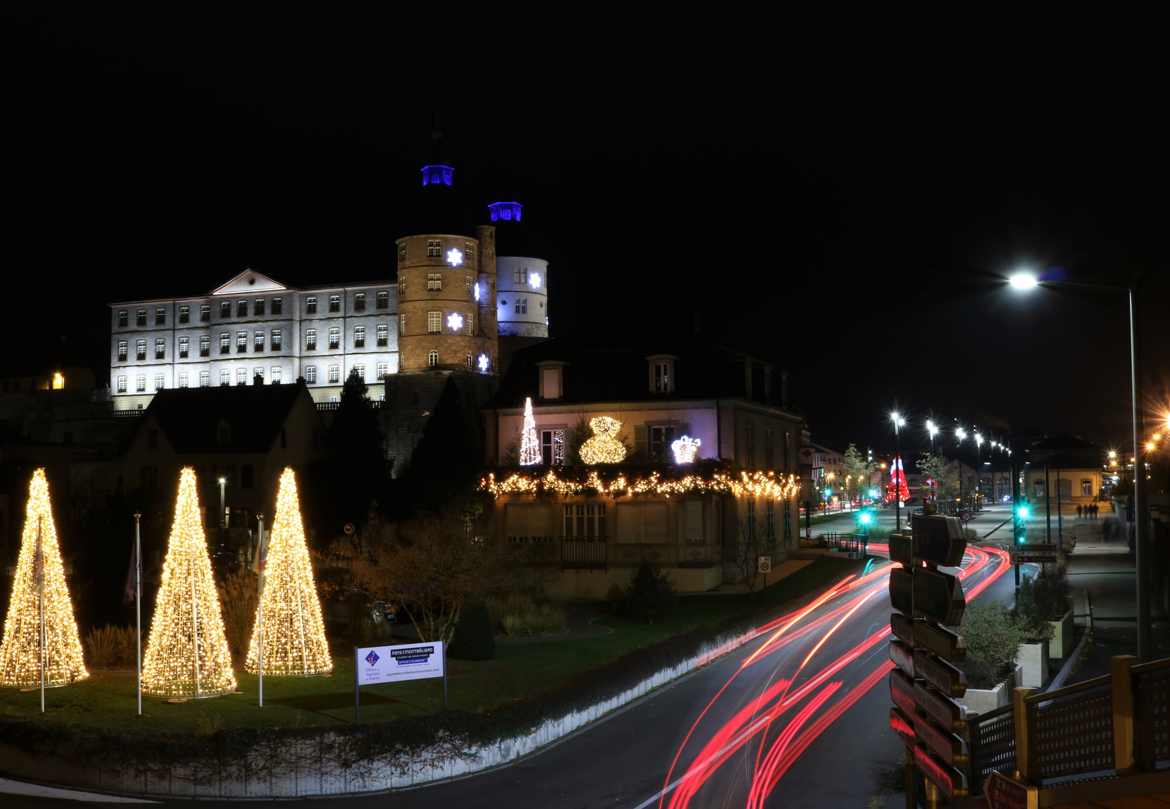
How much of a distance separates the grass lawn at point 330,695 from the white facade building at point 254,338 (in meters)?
89.0

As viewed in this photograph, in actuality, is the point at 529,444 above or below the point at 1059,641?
above

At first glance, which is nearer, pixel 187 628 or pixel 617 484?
pixel 187 628

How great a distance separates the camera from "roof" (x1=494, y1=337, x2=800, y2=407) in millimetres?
53938

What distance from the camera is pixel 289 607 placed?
29734mm

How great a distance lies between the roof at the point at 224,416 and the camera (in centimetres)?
7638

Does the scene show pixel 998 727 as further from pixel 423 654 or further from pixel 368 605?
pixel 368 605

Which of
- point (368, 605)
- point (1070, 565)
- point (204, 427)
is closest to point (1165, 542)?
point (1070, 565)

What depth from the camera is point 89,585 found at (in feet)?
118

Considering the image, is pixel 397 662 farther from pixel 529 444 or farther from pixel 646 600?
pixel 529 444

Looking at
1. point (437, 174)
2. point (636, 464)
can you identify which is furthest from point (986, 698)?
point (437, 174)

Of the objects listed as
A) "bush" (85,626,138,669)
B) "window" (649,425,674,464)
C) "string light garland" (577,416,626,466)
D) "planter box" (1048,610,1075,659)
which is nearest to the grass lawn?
"bush" (85,626,138,669)

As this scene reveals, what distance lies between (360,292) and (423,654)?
102 m

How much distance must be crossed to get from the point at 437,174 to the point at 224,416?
4247 cm

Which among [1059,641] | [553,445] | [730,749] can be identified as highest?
[553,445]
